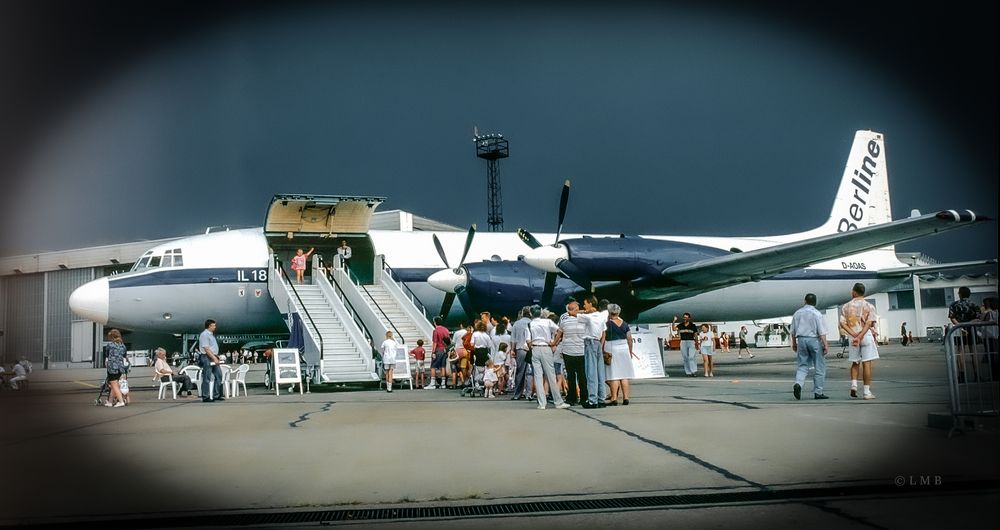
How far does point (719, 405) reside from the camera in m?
10.4

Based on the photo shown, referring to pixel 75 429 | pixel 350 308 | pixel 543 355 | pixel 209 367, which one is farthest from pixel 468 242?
pixel 75 429

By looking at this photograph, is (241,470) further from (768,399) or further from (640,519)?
(768,399)

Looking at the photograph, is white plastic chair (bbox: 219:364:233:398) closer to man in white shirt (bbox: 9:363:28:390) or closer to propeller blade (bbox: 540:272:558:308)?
propeller blade (bbox: 540:272:558:308)

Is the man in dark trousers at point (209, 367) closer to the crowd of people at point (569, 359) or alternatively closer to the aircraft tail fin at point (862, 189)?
the crowd of people at point (569, 359)

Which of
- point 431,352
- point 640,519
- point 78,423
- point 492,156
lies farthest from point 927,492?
point 492,156

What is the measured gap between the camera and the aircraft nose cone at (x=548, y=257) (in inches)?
661

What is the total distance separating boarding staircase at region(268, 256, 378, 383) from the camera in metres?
16.3

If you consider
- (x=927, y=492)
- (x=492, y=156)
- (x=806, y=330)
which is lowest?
(x=927, y=492)

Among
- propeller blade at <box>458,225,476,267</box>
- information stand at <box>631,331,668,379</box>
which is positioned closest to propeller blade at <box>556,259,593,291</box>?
information stand at <box>631,331,668,379</box>

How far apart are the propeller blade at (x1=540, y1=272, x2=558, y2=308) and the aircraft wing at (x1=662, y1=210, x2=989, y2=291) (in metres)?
2.70

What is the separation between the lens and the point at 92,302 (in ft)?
56.5

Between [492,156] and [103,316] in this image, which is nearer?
[103,316]

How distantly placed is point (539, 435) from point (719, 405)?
360 centimetres

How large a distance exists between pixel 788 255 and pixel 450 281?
809 centimetres
